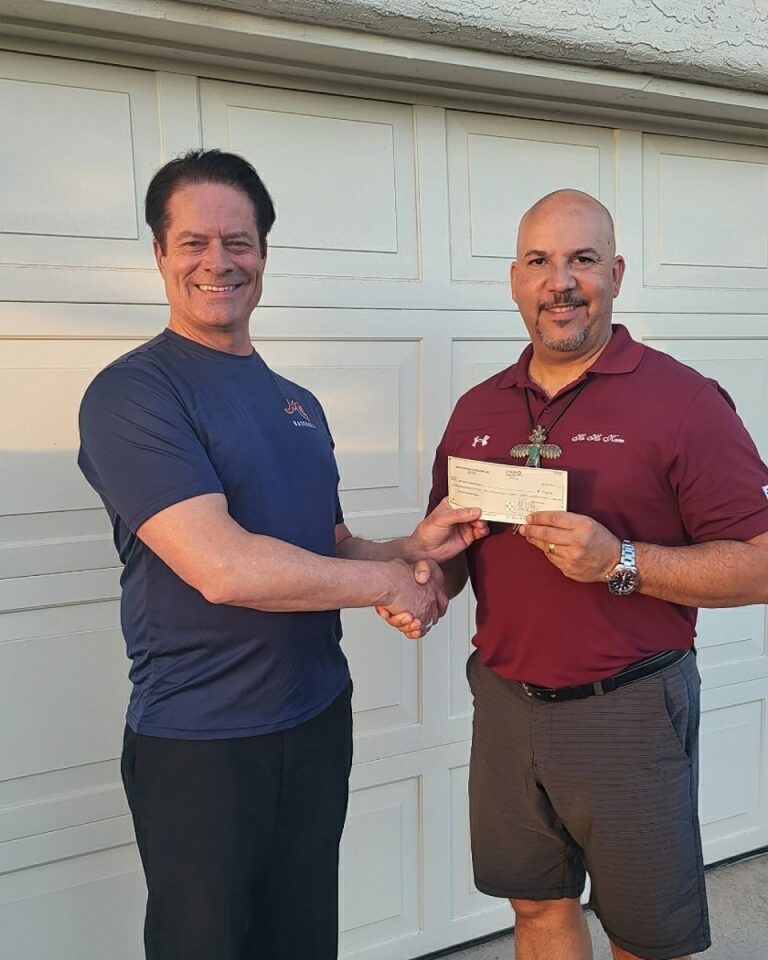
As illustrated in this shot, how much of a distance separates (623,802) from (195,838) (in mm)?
875

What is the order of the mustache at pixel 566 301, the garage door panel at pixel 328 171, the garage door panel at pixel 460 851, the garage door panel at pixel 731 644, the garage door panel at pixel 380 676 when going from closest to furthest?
the mustache at pixel 566 301, the garage door panel at pixel 328 171, the garage door panel at pixel 380 676, the garage door panel at pixel 460 851, the garage door panel at pixel 731 644

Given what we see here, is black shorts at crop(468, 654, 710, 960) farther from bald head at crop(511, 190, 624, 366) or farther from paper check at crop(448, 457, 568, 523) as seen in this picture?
bald head at crop(511, 190, 624, 366)

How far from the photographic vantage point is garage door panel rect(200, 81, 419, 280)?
2.13 m

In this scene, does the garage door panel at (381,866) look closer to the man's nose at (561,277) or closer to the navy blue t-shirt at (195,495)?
the navy blue t-shirt at (195,495)

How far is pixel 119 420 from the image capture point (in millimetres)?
1411

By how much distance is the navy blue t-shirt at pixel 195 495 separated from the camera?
140 cm

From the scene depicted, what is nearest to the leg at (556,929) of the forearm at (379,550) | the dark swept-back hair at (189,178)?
the forearm at (379,550)

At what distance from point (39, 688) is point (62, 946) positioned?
706 mm

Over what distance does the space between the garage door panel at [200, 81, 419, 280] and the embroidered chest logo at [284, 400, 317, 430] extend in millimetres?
640

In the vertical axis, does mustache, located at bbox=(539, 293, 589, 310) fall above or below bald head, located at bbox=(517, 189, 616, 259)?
below

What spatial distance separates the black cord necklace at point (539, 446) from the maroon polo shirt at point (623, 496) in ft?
0.04

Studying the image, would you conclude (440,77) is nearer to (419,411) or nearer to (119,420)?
(419,411)

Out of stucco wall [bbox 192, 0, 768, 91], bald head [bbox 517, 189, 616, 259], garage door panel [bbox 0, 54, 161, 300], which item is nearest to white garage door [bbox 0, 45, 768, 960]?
garage door panel [bbox 0, 54, 161, 300]

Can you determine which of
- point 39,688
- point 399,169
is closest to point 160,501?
point 39,688
